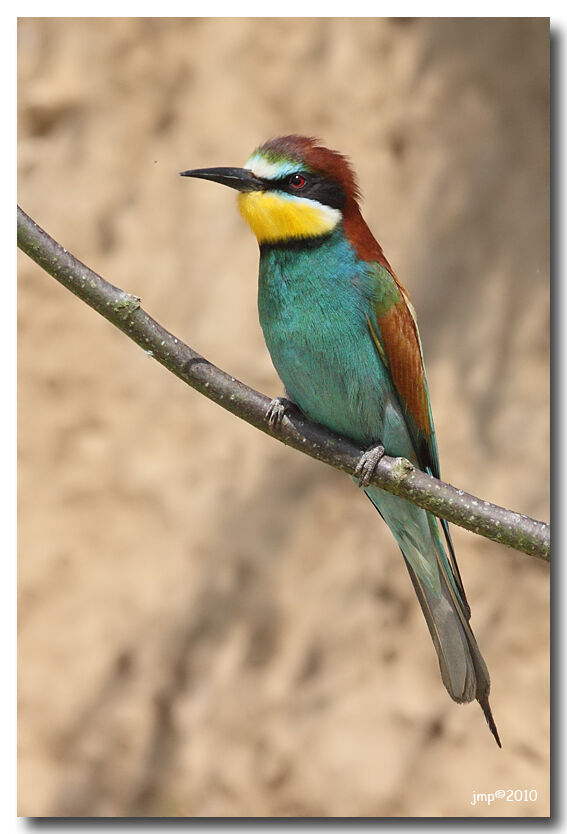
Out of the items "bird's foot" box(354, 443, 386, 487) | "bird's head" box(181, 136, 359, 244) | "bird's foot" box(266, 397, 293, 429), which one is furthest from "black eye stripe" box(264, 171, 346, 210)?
"bird's foot" box(354, 443, 386, 487)

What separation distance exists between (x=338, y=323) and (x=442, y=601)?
0.59 m

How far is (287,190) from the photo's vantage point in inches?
74.4

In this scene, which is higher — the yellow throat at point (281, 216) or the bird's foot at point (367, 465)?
the yellow throat at point (281, 216)

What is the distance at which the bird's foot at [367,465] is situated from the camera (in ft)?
5.67

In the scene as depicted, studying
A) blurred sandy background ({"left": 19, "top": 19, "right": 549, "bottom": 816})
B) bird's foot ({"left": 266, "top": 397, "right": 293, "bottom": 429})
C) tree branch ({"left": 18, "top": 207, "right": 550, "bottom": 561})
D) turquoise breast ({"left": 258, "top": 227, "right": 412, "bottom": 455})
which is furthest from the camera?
blurred sandy background ({"left": 19, "top": 19, "right": 549, "bottom": 816})

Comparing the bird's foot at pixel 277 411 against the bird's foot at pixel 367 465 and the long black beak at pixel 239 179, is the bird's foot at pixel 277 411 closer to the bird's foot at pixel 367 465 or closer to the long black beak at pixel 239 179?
the bird's foot at pixel 367 465

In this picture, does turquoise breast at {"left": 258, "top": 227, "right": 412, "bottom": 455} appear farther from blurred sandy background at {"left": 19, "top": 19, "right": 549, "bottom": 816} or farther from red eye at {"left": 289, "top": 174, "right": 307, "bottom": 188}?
blurred sandy background at {"left": 19, "top": 19, "right": 549, "bottom": 816}

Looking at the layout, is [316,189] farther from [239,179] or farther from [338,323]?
[338,323]

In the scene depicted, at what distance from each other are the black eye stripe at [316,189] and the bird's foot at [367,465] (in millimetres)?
497

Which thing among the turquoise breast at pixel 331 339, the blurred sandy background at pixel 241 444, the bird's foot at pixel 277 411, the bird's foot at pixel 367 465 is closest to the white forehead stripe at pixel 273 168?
the turquoise breast at pixel 331 339

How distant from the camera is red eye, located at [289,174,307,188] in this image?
6.22 feet

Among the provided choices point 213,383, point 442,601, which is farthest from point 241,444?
point 213,383

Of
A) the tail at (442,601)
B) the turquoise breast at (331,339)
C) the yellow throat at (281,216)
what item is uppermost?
the yellow throat at (281,216)

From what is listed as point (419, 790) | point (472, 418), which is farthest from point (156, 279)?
point (419, 790)
